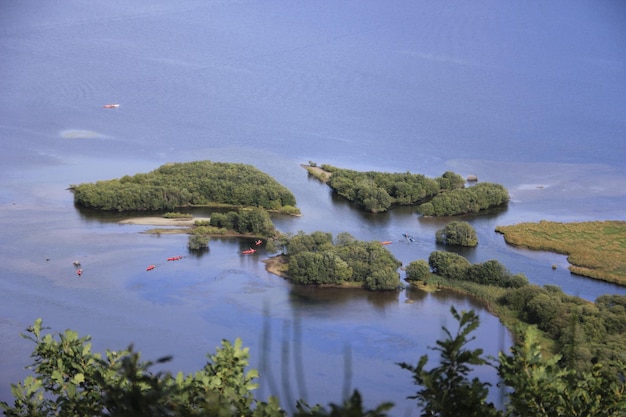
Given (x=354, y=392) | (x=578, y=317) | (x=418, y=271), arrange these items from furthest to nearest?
(x=418, y=271) → (x=578, y=317) → (x=354, y=392)

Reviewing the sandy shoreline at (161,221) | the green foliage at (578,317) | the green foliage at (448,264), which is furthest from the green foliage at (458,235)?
the sandy shoreline at (161,221)

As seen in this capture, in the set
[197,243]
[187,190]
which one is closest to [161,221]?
[187,190]

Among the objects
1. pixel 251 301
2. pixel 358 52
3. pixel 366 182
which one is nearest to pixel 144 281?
pixel 251 301

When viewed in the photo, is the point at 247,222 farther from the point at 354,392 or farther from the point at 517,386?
→ the point at 354,392

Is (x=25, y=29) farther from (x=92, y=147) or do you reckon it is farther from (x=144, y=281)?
(x=144, y=281)

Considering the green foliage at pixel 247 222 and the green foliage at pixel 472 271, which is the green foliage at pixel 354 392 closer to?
the green foliage at pixel 472 271

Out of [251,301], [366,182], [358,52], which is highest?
[358,52]

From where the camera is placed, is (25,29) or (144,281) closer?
(144,281)

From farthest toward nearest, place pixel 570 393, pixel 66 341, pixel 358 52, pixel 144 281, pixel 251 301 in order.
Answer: pixel 358 52 < pixel 144 281 < pixel 251 301 < pixel 66 341 < pixel 570 393
